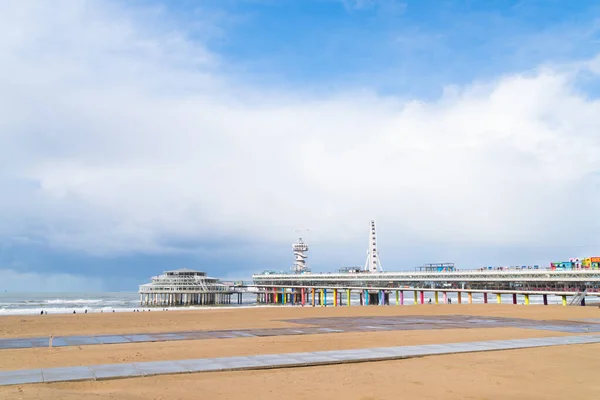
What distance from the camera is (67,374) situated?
12758 millimetres

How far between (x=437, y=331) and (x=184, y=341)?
→ 13124mm

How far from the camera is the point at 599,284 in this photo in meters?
69.1

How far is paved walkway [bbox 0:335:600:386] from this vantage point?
12.6 m

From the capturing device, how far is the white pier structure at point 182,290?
10869 centimetres

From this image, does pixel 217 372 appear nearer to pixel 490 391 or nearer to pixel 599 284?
pixel 490 391

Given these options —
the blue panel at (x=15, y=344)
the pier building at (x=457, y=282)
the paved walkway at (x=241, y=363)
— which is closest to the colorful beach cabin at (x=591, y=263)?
the pier building at (x=457, y=282)

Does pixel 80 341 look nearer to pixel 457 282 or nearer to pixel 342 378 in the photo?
pixel 342 378

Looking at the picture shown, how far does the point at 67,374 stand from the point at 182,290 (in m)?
101

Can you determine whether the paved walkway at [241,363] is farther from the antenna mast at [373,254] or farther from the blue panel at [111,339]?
the antenna mast at [373,254]

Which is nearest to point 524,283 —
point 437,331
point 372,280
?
point 372,280

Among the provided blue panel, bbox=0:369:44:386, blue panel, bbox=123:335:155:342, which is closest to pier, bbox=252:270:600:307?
blue panel, bbox=123:335:155:342

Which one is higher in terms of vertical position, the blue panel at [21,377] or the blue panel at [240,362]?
the blue panel at [21,377]

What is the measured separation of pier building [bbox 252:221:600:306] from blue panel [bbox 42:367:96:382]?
6294 centimetres

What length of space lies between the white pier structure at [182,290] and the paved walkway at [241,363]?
95713 mm
